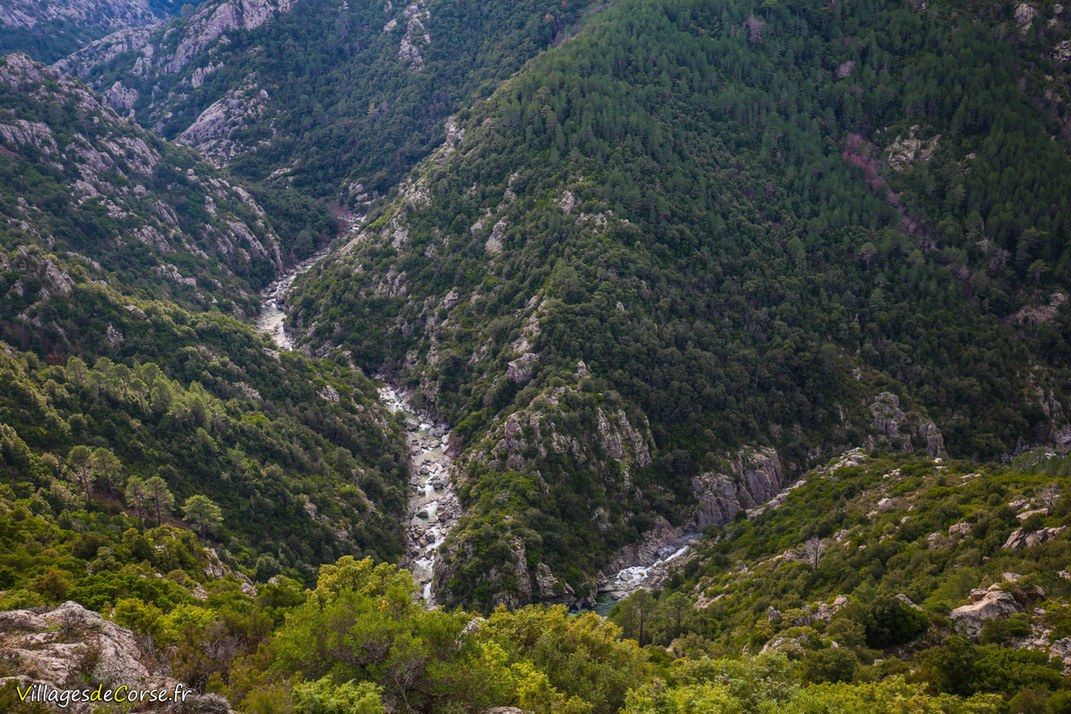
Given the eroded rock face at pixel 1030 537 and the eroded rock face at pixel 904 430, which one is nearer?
the eroded rock face at pixel 1030 537

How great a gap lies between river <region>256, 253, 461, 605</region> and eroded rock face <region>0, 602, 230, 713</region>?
3051 inches

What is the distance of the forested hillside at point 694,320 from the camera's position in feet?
461

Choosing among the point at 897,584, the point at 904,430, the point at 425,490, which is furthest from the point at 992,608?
the point at 425,490

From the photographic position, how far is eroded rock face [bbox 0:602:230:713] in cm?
3844

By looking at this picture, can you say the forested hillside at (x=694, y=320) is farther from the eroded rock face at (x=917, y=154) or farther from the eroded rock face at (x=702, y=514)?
the eroded rock face at (x=917, y=154)

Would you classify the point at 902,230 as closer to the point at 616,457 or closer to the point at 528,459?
the point at 616,457

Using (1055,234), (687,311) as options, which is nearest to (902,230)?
(1055,234)

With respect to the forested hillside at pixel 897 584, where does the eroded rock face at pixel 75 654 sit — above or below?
above

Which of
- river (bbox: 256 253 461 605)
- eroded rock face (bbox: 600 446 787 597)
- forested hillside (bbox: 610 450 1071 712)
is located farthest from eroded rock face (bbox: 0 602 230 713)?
eroded rock face (bbox: 600 446 787 597)

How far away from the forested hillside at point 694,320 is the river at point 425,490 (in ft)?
15.9

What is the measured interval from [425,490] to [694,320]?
70.3 metres

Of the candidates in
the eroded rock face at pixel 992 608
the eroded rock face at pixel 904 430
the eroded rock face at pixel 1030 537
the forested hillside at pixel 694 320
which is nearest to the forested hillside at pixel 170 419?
the forested hillside at pixel 694 320

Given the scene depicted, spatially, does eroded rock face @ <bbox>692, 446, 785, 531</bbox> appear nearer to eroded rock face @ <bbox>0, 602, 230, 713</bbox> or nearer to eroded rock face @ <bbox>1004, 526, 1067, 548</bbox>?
eroded rock face @ <bbox>1004, 526, 1067, 548</bbox>

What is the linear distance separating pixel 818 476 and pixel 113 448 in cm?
11686
